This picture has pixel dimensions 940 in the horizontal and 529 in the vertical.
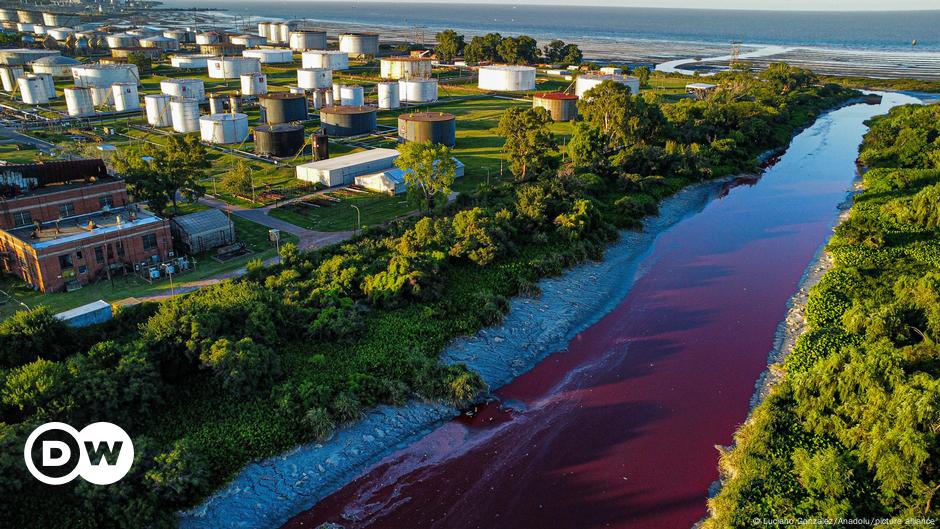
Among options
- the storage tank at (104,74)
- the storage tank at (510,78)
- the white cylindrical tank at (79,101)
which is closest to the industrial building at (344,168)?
the white cylindrical tank at (79,101)

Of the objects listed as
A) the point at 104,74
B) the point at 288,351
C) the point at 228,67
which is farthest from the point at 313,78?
the point at 288,351

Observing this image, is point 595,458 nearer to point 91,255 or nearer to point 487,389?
point 487,389

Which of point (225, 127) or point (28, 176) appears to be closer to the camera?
point (28, 176)

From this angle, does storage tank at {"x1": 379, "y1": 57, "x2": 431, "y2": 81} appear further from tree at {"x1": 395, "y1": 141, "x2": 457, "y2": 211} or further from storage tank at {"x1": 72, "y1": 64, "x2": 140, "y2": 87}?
tree at {"x1": 395, "y1": 141, "x2": 457, "y2": 211}

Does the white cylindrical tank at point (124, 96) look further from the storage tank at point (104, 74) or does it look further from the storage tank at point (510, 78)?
the storage tank at point (510, 78)

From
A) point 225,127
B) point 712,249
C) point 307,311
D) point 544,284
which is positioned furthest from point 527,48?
point 307,311

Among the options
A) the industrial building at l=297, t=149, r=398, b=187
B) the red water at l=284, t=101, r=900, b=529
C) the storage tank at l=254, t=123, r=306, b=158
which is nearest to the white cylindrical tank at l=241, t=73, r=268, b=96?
the storage tank at l=254, t=123, r=306, b=158
